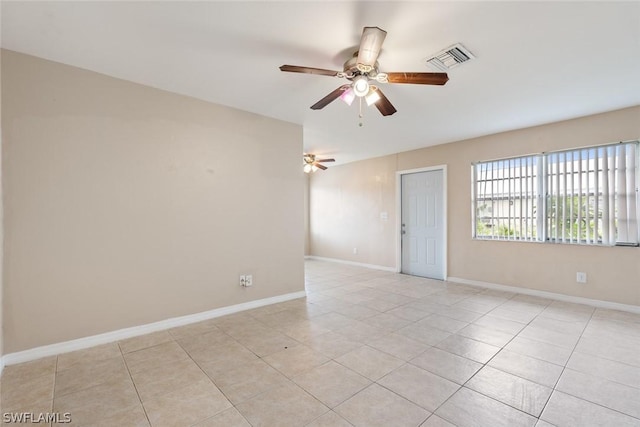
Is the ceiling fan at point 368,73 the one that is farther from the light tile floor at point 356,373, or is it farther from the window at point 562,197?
the window at point 562,197

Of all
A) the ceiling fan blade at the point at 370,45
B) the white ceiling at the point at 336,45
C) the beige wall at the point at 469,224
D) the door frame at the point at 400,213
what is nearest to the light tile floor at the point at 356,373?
the beige wall at the point at 469,224

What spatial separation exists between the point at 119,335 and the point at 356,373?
234cm

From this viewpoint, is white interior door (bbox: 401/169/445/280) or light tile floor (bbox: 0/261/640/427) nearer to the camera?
light tile floor (bbox: 0/261/640/427)

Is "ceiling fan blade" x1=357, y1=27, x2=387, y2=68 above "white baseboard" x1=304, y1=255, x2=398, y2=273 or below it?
above

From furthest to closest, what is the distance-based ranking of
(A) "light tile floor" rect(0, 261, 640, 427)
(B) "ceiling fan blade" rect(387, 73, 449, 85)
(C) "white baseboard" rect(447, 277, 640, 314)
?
(C) "white baseboard" rect(447, 277, 640, 314) < (B) "ceiling fan blade" rect(387, 73, 449, 85) < (A) "light tile floor" rect(0, 261, 640, 427)

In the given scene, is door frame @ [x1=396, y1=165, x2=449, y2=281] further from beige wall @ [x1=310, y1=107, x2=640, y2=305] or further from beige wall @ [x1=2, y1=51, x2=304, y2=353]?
beige wall @ [x1=2, y1=51, x2=304, y2=353]

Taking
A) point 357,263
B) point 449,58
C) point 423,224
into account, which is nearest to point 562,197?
point 423,224

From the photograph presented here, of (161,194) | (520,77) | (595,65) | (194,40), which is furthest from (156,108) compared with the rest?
(595,65)

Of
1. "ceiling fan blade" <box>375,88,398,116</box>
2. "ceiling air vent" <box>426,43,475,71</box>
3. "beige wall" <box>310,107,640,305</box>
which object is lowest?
"beige wall" <box>310,107,640,305</box>

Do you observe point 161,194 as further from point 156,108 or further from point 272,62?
point 272,62

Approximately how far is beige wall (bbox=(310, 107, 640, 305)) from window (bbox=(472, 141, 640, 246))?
0.44 feet

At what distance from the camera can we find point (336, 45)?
7.33 ft

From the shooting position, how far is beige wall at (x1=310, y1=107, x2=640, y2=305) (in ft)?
11.7

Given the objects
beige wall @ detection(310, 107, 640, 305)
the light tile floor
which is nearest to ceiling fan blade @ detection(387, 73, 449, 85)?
the light tile floor
